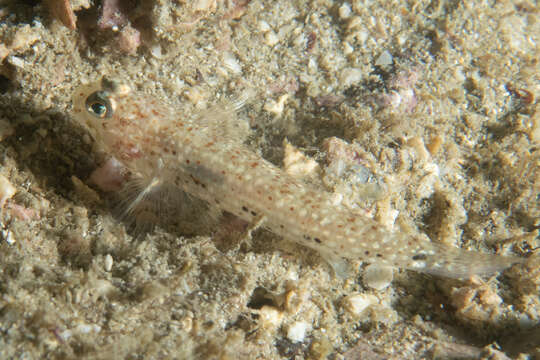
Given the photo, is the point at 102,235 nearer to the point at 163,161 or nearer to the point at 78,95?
the point at 163,161

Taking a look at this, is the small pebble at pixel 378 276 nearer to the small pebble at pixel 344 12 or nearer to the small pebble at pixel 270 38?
the small pebble at pixel 270 38

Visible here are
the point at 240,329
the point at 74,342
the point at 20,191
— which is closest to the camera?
the point at 74,342

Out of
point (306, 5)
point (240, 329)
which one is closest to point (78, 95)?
point (240, 329)

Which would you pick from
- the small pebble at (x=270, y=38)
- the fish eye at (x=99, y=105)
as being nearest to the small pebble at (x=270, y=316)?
the fish eye at (x=99, y=105)

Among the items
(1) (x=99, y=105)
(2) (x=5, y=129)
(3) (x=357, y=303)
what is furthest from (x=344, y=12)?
(2) (x=5, y=129)

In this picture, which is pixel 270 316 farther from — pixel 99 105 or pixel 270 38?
pixel 270 38

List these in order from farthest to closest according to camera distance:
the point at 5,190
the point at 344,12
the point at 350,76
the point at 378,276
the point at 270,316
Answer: the point at 344,12, the point at 350,76, the point at 378,276, the point at 270,316, the point at 5,190

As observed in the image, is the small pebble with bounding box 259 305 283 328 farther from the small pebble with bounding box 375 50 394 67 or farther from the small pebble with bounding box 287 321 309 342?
the small pebble with bounding box 375 50 394 67

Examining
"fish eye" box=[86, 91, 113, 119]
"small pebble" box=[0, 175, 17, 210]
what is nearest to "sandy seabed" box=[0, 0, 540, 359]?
"small pebble" box=[0, 175, 17, 210]
